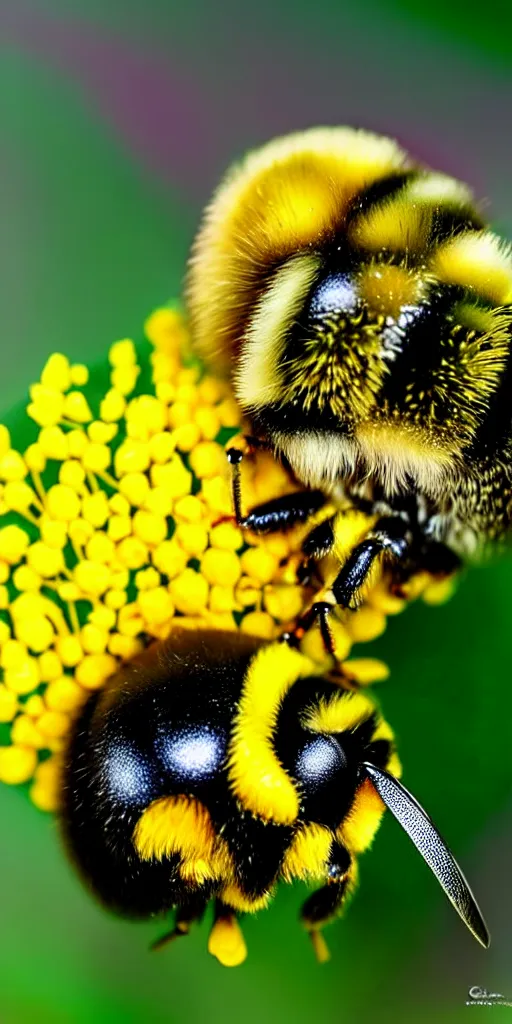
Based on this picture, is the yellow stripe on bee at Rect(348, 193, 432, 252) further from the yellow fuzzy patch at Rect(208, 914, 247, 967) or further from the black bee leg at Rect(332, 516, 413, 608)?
the yellow fuzzy patch at Rect(208, 914, 247, 967)

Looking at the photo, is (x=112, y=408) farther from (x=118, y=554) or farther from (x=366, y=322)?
(x=366, y=322)

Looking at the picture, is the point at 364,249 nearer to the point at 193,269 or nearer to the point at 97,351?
the point at 193,269

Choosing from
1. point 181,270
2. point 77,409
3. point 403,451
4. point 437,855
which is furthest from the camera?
point 181,270

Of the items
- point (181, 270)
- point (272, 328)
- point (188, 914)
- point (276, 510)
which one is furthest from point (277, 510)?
point (181, 270)

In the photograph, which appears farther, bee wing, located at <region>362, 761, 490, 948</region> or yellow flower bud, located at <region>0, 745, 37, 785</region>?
yellow flower bud, located at <region>0, 745, 37, 785</region>

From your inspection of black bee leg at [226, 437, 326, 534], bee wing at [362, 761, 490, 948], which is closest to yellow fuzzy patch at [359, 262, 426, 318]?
black bee leg at [226, 437, 326, 534]
